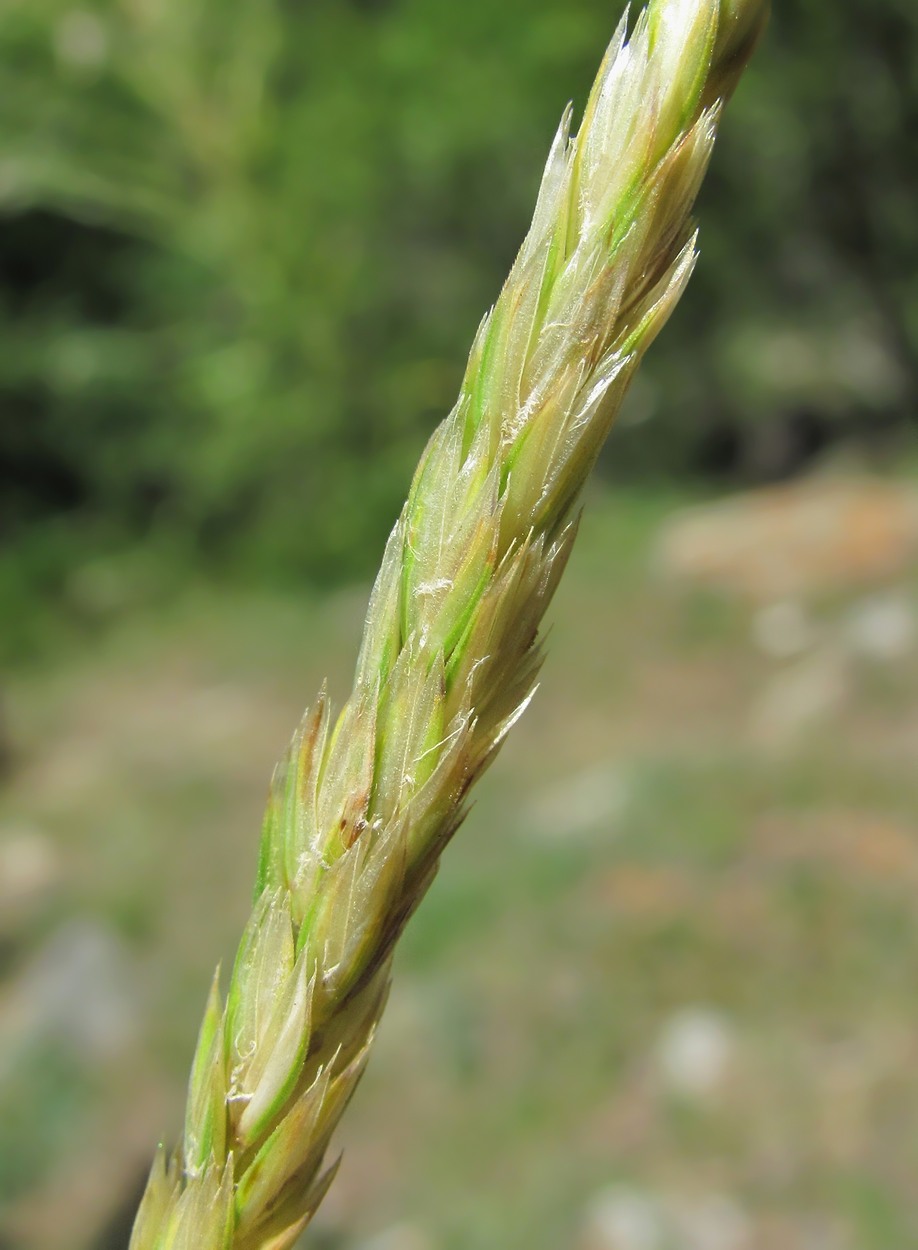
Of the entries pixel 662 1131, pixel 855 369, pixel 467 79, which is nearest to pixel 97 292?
pixel 467 79

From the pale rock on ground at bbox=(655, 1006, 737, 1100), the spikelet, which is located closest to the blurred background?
the pale rock on ground at bbox=(655, 1006, 737, 1100)

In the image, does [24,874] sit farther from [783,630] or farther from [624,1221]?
[783,630]

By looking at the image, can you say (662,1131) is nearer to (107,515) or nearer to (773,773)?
(773,773)

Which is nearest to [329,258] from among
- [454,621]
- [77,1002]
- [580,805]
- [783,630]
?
[783,630]

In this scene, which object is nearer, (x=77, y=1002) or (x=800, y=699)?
(x=77, y=1002)

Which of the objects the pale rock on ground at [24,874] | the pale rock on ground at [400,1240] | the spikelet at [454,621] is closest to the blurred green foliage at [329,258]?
the pale rock on ground at [24,874]

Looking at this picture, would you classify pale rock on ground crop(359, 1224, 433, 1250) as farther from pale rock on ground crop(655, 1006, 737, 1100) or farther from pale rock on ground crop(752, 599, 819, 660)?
pale rock on ground crop(752, 599, 819, 660)

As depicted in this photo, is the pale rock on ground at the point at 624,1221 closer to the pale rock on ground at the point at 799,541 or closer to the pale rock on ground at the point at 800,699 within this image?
the pale rock on ground at the point at 800,699
